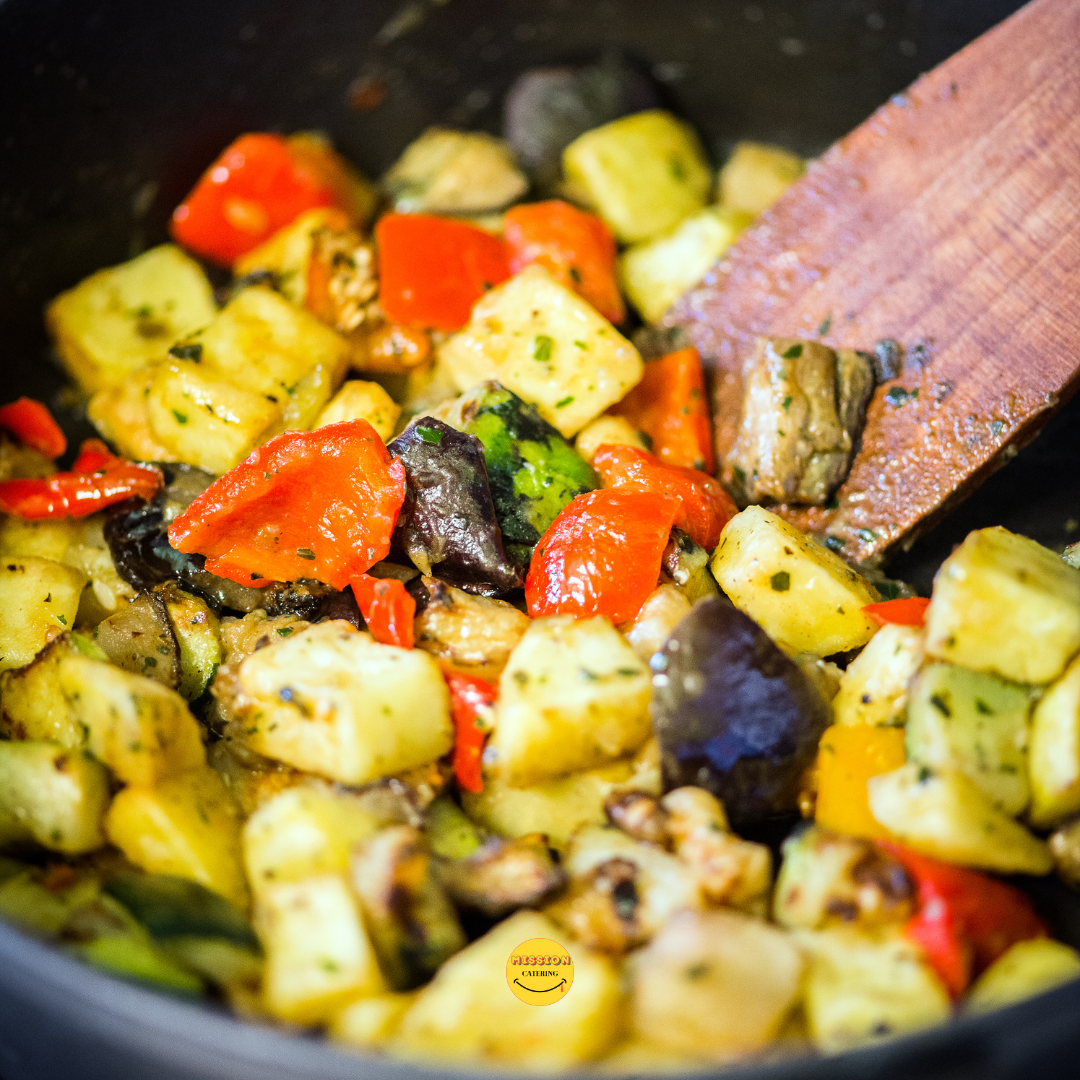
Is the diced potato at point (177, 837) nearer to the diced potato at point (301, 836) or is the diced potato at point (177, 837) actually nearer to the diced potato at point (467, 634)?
the diced potato at point (301, 836)

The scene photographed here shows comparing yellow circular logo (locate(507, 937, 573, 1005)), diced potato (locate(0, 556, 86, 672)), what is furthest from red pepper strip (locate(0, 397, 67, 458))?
yellow circular logo (locate(507, 937, 573, 1005))

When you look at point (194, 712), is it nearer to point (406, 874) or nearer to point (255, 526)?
point (255, 526)

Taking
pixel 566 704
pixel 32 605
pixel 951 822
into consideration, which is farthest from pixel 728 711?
pixel 32 605

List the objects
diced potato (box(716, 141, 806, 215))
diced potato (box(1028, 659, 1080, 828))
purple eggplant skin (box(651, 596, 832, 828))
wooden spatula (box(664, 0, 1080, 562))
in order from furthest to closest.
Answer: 1. diced potato (box(716, 141, 806, 215))
2. wooden spatula (box(664, 0, 1080, 562))
3. purple eggplant skin (box(651, 596, 832, 828))
4. diced potato (box(1028, 659, 1080, 828))

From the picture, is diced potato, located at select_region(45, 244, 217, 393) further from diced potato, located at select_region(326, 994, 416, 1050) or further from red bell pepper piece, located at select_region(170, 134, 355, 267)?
diced potato, located at select_region(326, 994, 416, 1050)

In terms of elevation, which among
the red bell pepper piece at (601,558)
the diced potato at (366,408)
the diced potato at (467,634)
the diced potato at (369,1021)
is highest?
the diced potato at (366,408)

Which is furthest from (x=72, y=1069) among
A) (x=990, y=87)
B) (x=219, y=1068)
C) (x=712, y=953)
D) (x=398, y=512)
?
(x=990, y=87)

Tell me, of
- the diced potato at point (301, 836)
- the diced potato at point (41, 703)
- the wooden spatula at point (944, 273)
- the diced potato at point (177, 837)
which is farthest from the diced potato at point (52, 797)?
the wooden spatula at point (944, 273)
